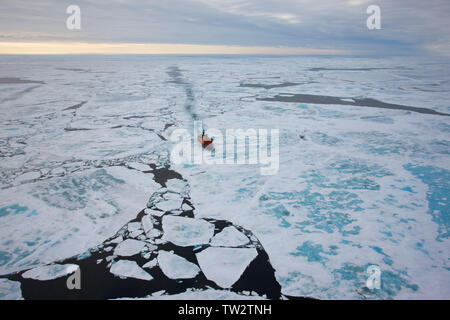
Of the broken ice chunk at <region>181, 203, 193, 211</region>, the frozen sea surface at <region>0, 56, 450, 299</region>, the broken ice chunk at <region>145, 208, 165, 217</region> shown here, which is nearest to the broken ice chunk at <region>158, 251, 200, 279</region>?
the frozen sea surface at <region>0, 56, 450, 299</region>

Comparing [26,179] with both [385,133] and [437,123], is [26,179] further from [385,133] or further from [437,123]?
[437,123]

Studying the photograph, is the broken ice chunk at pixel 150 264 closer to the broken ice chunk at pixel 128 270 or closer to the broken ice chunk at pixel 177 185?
the broken ice chunk at pixel 128 270

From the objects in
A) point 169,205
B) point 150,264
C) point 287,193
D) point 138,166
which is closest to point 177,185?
point 169,205

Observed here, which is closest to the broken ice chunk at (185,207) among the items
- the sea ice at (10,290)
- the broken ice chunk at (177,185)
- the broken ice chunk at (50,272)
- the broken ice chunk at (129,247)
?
the broken ice chunk at (177,185)

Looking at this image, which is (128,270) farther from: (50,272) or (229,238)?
(229,238)
